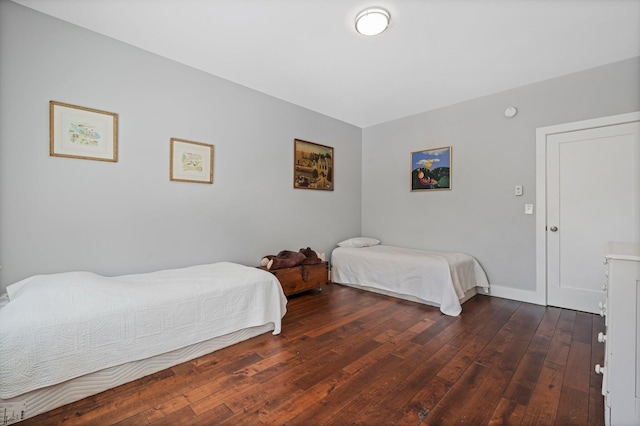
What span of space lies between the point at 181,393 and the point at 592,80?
4542 mm

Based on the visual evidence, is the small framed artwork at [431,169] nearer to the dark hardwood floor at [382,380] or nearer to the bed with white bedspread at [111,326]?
the dark hardwood floor at [382,380]

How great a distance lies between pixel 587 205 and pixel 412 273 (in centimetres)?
193

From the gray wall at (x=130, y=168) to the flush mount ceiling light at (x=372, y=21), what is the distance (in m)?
1.70

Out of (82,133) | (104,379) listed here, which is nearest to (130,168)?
(82,133)

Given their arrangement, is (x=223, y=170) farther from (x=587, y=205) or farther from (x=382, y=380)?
(x=587, y=205)

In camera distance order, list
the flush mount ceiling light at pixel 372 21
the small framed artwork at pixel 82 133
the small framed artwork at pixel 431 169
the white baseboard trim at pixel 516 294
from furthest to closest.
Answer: the small framed artwork at pixel 431 169
the white baseboard trim at pixel 516 294
the small framed artwork at pixel 82 133
the flush mount ceiling light at pixel 372 21

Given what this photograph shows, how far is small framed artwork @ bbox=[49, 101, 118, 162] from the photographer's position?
215 centimetres

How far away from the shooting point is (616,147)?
8.93ft

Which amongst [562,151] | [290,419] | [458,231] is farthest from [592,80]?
[290,419]

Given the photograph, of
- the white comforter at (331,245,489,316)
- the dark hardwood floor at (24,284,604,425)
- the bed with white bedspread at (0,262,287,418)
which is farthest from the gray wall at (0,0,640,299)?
the dark hardwood floor at (24,284,604,425)

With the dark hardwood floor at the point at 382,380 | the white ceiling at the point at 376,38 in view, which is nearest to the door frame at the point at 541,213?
the dark hardwood floor at the point at 382,380

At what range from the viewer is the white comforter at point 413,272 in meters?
3.03

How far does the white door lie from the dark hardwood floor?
38cm

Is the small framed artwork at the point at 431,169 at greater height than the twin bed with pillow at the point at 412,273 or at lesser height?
greater
